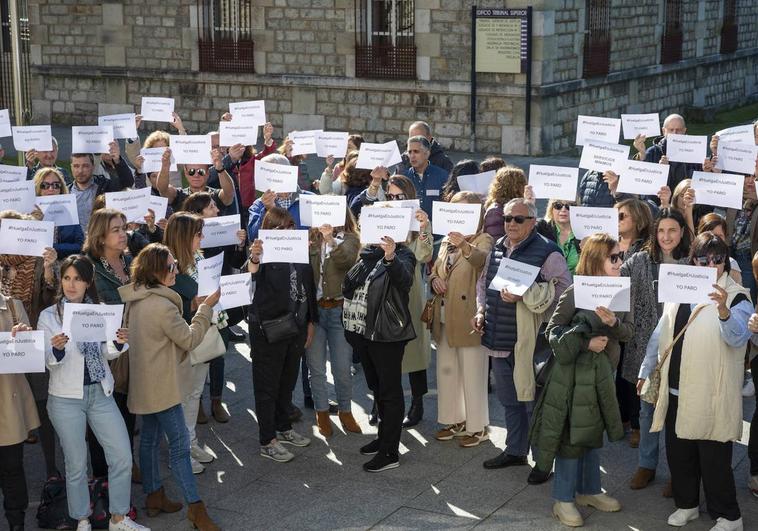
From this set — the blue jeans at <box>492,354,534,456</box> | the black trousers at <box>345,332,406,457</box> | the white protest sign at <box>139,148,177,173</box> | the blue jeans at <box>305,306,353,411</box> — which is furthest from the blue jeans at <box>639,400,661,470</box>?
the white protest sign at <box>139,148,177,173</box>

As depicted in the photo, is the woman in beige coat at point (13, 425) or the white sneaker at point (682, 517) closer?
the woman in beige coat at point (13, 425)

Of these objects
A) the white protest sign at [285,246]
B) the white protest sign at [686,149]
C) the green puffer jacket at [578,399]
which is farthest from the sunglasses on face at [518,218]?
the white protest sign at [686,149]

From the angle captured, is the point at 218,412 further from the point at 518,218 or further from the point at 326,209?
the point at 518,218

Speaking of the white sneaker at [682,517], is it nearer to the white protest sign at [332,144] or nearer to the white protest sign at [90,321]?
the white protest sign at [90,321]

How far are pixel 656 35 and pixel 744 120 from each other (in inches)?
156

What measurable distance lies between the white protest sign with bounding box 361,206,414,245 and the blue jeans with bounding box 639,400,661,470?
6.05ft

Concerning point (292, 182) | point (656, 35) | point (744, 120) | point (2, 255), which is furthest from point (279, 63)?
point (2, 255)

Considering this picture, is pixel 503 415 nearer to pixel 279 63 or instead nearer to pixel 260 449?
pixel 260 449

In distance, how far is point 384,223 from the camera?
769 centimetres

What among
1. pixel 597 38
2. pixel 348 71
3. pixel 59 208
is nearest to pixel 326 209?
pixel 59 208

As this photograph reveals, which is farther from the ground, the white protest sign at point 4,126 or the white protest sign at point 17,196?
the white protest sign at point 4,126

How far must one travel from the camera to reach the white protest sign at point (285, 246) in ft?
25.3

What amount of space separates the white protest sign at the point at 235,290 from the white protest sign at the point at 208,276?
5cm

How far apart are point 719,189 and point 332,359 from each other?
10.4 feet
